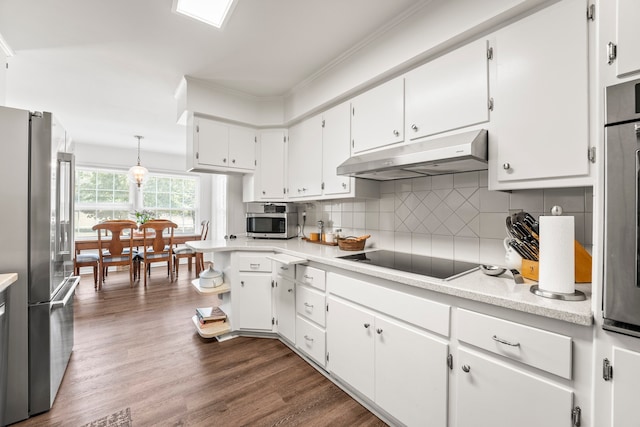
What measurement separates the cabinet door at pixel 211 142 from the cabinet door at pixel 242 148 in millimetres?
52

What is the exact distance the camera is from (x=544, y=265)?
1.06m

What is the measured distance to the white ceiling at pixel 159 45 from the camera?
171 cm

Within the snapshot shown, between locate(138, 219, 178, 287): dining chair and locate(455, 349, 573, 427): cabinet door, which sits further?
locate(138, 219, 178, 287): dining chair

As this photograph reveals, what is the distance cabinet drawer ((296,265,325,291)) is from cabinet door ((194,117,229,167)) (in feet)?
4.73

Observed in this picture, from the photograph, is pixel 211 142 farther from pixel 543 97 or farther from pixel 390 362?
pixel 543 97

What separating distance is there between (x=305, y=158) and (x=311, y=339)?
162 cm

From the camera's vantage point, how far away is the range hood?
1369mm

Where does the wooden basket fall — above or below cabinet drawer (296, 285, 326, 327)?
above

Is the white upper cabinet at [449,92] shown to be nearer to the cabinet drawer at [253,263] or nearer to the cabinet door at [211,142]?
the cabinet drawer at [253,263]

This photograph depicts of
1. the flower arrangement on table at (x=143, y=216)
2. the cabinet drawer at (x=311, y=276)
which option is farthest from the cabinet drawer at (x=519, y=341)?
the flower arrangement on table at (x=143, y=216)

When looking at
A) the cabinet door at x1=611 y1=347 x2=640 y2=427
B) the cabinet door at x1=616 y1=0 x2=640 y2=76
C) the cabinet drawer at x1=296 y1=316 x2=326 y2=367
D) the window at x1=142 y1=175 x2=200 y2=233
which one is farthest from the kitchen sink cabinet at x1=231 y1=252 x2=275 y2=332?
the window at x1=142 y1=175 x2=200 y2=233

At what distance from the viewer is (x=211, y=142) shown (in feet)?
9.06

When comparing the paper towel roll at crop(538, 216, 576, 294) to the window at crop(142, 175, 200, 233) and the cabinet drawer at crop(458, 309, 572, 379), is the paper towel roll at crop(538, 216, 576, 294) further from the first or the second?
the window at crop(142, 175, 200, 233)

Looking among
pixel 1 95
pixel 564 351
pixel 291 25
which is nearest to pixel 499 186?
pixel 564 351
